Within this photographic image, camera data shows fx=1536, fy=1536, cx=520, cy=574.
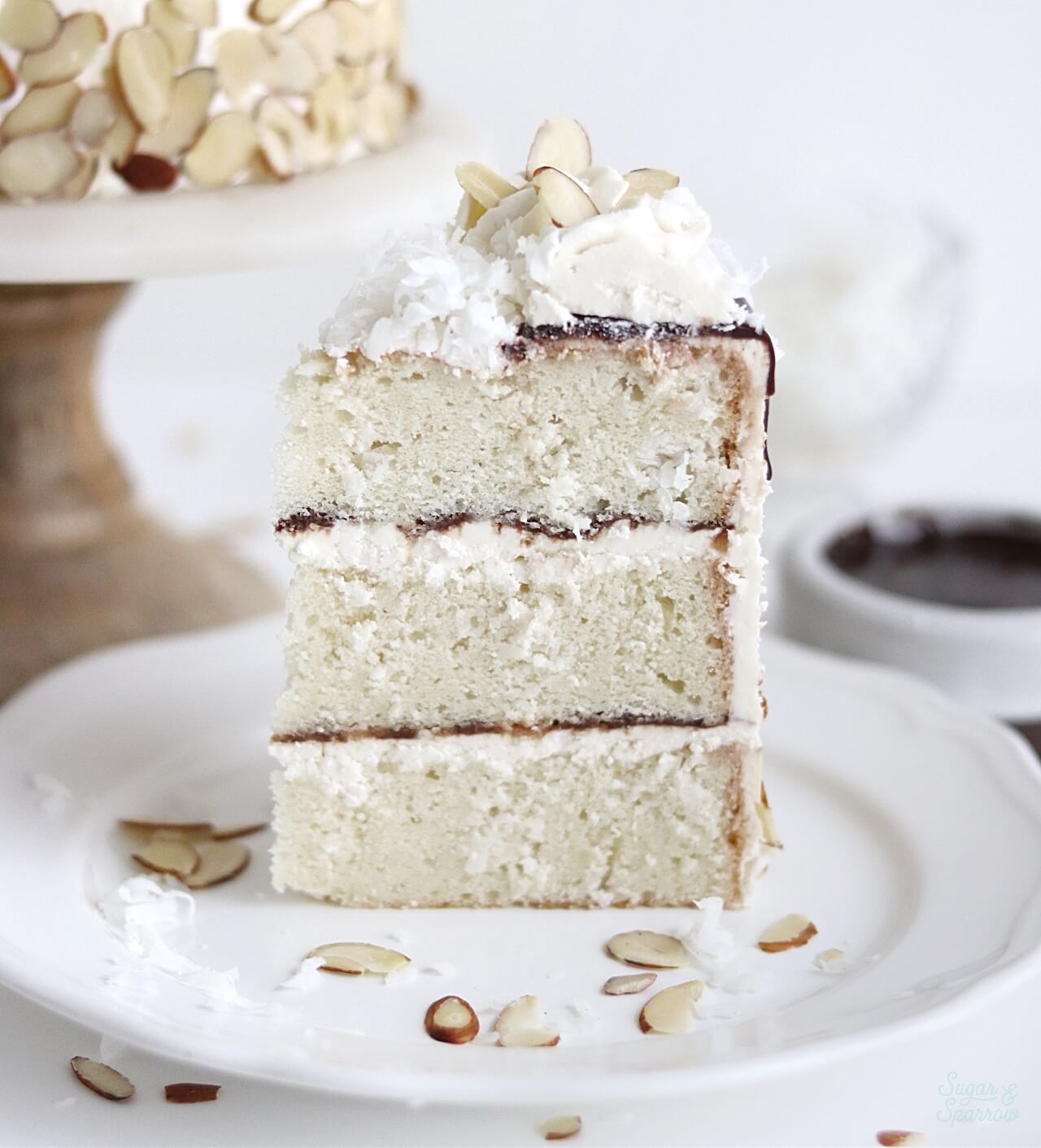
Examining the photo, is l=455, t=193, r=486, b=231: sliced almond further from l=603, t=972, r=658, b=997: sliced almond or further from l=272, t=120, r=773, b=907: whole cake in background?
l=603, t=972, r=658, b=997: sliced almond

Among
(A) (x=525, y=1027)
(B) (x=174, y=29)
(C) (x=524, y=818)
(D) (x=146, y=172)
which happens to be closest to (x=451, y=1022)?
(A) (x=525, y=1027)

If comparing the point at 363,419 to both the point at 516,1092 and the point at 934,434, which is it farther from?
the point at 934,434

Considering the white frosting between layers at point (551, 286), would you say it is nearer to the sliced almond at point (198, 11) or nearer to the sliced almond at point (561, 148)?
the sliced almond at point (561, 148)

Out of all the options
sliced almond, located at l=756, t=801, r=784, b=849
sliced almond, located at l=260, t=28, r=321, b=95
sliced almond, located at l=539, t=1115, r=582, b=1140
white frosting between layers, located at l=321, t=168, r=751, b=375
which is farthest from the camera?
sliced almond, located at l=260, t=28, r=321, b=95

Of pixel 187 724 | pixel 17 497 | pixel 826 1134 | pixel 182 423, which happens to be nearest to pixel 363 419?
pixel 187 724

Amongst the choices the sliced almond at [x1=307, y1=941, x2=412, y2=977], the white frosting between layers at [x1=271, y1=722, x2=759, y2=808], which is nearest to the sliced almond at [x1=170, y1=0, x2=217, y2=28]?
the white frosting between layers at [x1=271, y1=722, x2=759, y2=808]
